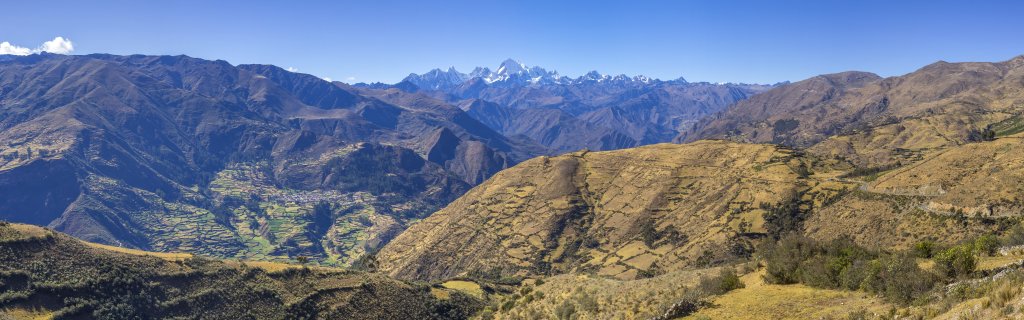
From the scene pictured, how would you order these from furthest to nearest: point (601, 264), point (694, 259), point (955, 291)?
point (601, 264) → point (694, 259) → point (955, 291)

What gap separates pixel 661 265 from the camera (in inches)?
5394

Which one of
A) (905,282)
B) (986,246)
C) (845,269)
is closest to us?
(905,282)

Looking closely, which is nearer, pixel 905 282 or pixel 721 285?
pixel 905 282

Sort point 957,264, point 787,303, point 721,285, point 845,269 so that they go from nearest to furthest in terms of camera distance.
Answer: point 957,264 < point 787,303 < point 845,269 < point 721,285

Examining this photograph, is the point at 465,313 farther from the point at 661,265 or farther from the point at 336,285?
the point at 661,265

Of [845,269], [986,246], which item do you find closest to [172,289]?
[845,269]

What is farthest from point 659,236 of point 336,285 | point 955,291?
point 955,291

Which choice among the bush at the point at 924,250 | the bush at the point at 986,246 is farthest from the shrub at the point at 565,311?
the bush at the point at 986,246

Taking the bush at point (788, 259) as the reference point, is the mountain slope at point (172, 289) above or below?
below

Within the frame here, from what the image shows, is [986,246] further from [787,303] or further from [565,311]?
[565,311]

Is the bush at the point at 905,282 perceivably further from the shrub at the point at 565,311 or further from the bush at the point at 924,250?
the shrub at the point at 565,311

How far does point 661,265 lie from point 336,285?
8003 centimetres

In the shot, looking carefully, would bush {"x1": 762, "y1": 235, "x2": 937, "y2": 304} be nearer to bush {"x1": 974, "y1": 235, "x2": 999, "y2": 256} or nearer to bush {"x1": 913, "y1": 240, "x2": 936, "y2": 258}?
bush {"x1": 913, "y1": 240, "x2": 936, "y2": 258}

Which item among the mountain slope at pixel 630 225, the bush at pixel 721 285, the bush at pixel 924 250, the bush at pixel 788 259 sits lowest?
the mountain slope at pixel 630 225
